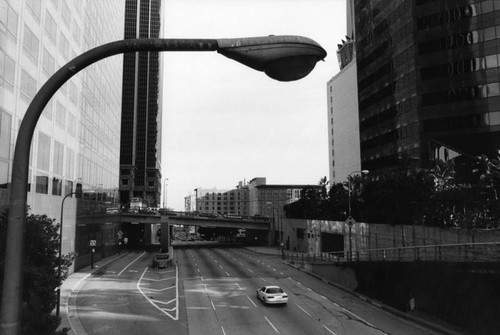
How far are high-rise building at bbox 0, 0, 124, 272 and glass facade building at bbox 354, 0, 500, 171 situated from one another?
1576 inches

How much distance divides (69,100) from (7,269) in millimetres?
46148

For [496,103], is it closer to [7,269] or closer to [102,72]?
[102,72]

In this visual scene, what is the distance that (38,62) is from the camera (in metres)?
35.2

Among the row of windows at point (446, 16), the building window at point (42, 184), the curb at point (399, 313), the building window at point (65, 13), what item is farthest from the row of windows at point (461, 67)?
the building window at point (42, 184)

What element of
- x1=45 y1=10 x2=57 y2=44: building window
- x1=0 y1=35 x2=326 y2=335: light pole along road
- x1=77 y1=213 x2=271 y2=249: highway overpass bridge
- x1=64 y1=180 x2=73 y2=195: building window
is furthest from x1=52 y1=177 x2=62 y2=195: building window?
x1=0 y1=35 x2=326 y2=335: light pole along road

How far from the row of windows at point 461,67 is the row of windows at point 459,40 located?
245cm

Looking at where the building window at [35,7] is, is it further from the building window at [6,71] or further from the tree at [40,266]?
the tree at [40,266]

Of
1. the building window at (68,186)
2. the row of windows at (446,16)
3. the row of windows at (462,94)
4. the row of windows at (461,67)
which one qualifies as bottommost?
the building window at (68,186)

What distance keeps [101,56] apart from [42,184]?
122 feet

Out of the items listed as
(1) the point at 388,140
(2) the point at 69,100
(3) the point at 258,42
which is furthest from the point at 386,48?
(3) the point at 258,42

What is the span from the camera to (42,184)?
37.2 meters

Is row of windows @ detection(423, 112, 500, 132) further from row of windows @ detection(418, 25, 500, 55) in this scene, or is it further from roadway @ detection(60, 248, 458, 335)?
roadway @ detection(60, 248, 458, 335)

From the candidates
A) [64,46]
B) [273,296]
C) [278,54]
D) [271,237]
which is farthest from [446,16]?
[278,54]

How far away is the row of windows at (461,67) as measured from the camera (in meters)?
57.2
